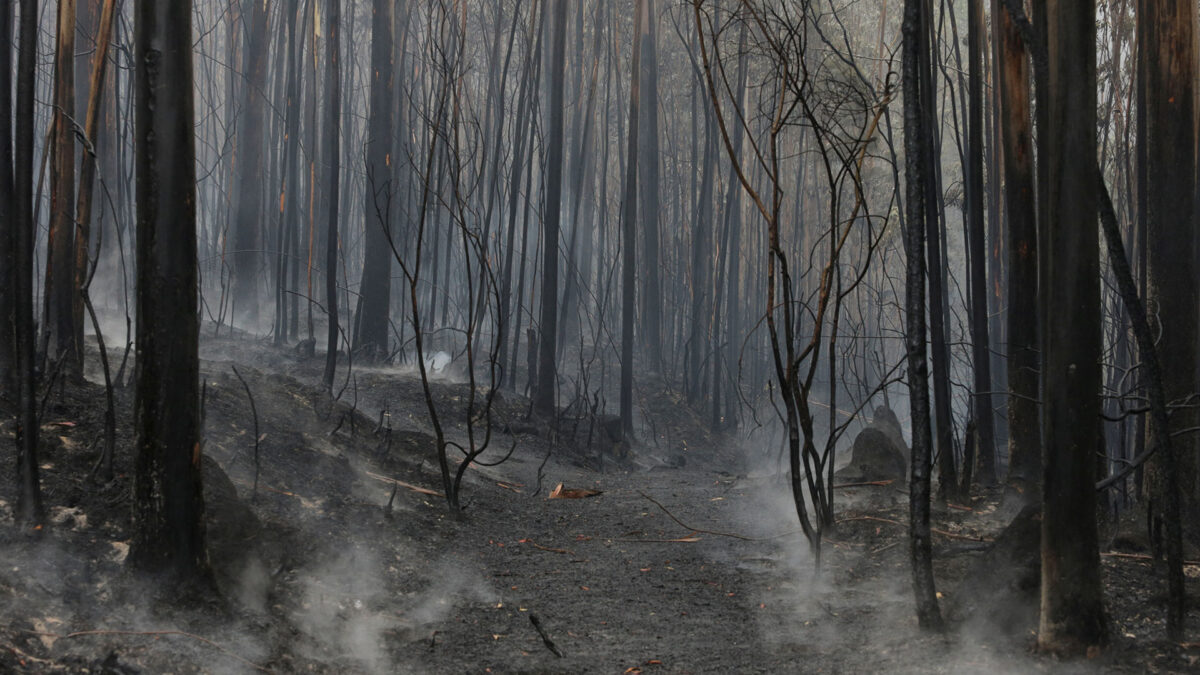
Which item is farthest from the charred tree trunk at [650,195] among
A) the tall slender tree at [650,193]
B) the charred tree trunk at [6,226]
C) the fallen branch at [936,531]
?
the charred tree trunk at [6,226]

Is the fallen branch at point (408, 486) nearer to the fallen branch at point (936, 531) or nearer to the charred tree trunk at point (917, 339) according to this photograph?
the fallen branch at point (936, 531)

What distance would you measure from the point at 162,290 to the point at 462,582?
5.58ft

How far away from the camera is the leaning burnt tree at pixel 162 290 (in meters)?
2.60

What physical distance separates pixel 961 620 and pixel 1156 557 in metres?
0.73

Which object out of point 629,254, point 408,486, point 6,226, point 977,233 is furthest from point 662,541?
point 629,254

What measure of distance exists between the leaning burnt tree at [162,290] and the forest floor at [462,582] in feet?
0.57

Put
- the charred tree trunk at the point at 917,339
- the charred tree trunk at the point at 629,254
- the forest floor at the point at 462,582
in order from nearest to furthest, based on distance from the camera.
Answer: the forest floor at the point at 462,582 → the charred tree trunk at the point at 917,339 → the charred tree trunk at the point at 629,254

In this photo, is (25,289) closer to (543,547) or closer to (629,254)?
(543,547)

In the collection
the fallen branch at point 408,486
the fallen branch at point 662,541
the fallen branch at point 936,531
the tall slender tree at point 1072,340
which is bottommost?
the fallen branch at point 662,541

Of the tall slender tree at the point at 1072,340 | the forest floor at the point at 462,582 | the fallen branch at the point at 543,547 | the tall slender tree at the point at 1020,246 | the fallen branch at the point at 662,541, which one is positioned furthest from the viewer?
the fallen branch at the point at 662,541

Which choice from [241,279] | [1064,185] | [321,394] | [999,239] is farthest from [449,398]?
[1064,185]

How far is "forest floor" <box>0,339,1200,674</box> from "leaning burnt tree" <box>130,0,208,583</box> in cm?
17

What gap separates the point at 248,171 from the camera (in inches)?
448

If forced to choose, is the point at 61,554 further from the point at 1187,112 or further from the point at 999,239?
the point at 999,239
